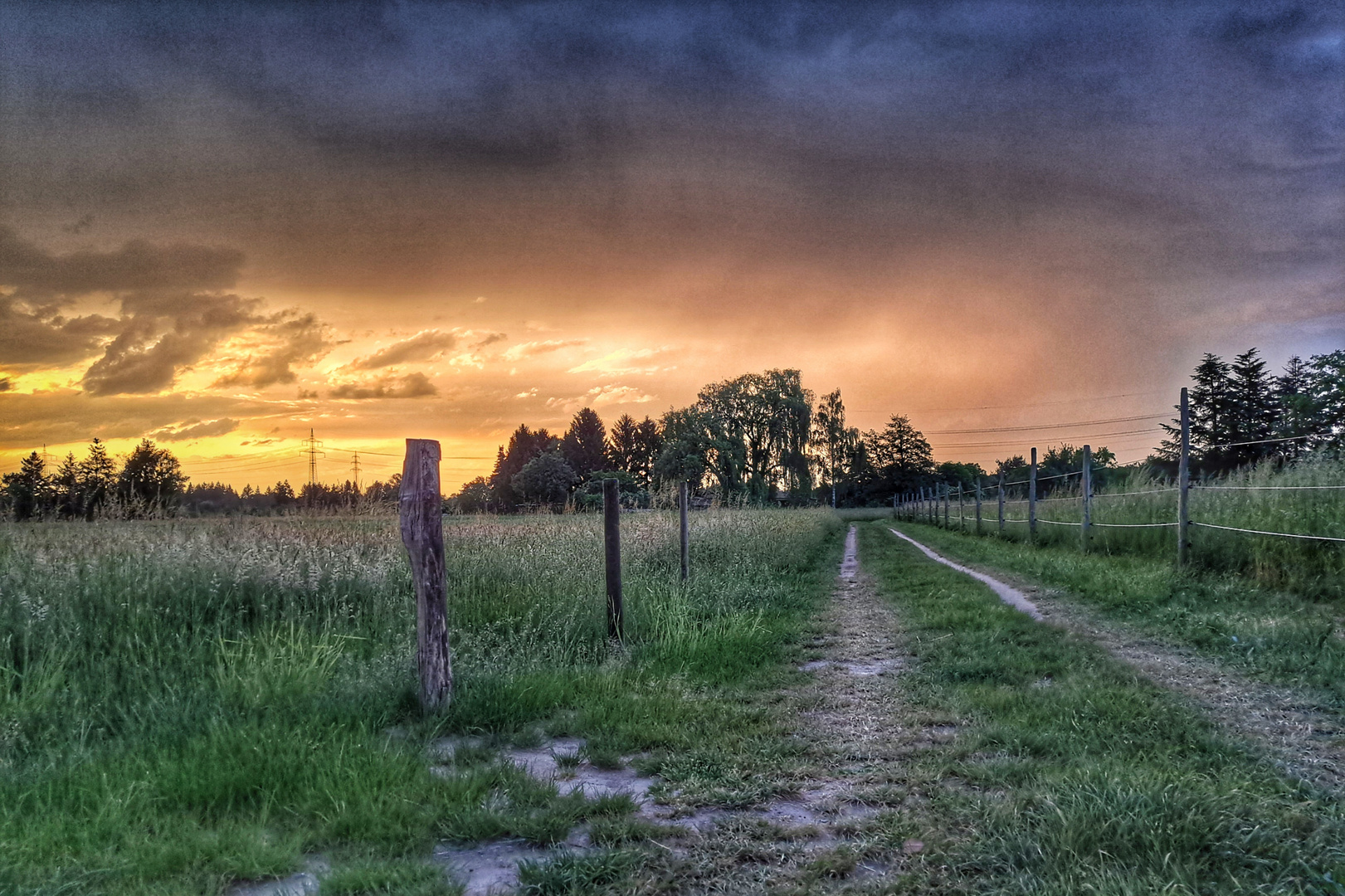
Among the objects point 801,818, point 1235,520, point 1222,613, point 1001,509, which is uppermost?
point 1235,520

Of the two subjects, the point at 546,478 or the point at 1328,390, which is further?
the point at 546,478

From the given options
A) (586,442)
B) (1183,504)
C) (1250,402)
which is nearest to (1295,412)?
(1250,402)

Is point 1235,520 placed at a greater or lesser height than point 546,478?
lesser

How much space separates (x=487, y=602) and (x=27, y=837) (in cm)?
488

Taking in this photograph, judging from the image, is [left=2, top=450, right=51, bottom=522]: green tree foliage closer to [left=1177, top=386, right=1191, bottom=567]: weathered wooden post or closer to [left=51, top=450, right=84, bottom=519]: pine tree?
[left=51, top=450, right=84, bottom=519]: pine tree

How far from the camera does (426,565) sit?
15.8 ft

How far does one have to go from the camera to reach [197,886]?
8.91 feet

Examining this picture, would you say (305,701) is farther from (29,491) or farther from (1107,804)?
(29,491)

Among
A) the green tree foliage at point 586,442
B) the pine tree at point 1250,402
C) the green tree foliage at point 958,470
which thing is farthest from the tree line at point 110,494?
the green tree foliage at point 958,470

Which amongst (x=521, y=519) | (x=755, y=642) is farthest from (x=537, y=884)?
(x=521, y=519)

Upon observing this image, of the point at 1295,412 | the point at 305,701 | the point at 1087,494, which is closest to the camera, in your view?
the point at 305,701

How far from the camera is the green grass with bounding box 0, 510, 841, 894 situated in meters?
Result: 3.08

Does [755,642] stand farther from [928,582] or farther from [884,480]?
[884,480]

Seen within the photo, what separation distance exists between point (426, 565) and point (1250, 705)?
531 centimetres
